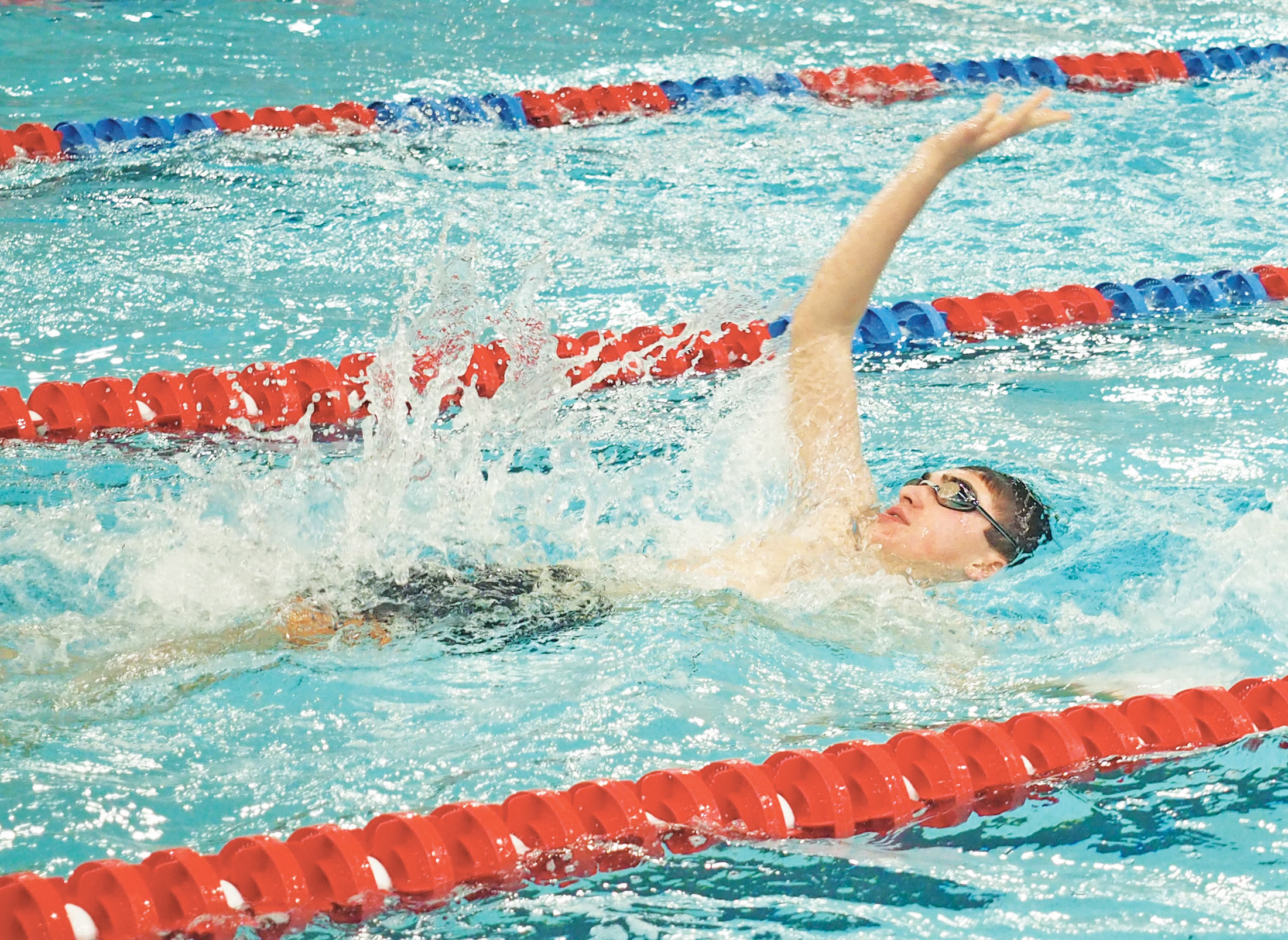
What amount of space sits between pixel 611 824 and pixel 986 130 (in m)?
1.40

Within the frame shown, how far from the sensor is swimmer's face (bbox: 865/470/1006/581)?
2.83 meters

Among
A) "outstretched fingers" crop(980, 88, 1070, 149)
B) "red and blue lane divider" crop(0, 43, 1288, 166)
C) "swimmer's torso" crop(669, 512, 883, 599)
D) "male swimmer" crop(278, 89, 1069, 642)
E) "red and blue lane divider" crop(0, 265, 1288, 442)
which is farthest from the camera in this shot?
"red and blue lane divider" crop(0, 43, 1288, 166)

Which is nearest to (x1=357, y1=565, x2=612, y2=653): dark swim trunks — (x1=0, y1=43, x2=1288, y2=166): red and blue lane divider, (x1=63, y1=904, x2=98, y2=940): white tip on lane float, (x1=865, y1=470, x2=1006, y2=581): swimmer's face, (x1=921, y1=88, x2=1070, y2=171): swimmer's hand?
(x1=865, y1=470, x2=1006, y2=581): swimmer's face

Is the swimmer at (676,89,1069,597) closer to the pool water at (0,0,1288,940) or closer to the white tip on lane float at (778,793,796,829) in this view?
the pool water at (0,0,1288,940)

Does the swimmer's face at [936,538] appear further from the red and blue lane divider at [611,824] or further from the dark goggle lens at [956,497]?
the red and blue lane divider at [611,824]

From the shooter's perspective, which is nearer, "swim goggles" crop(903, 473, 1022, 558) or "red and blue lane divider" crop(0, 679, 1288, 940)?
"red and blue lane divider" crop(0, 679, 1288, 940)

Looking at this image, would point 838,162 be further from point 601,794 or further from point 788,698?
point 601,794

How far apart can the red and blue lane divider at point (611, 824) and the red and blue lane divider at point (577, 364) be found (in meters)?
1.46

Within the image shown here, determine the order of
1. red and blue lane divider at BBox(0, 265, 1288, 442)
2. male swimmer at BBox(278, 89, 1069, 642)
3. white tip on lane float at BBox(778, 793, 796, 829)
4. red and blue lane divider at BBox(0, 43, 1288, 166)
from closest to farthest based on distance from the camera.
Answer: white tip on lane float at BBox(778, 793, 796, 829), male swimmer at BBox(278, 89, 1069, 642), red and blue lane divider at BBox(0, 265, 1288, 442), red and blue lane divider at BBox(0, 43, 1288, 166)

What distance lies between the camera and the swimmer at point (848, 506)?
9.20 ft

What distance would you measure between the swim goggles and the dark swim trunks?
0.72m

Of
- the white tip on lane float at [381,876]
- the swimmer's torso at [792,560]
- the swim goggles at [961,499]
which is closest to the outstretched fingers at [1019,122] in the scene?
the swim goggles at [961,499]

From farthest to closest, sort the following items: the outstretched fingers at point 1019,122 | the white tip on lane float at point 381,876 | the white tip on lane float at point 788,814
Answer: the outstretched fingers at point 1019,122 < the white tip on lane float at point 788,814 < the white tip on lane float at point 381,876

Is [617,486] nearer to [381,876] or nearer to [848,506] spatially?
[848,506]
